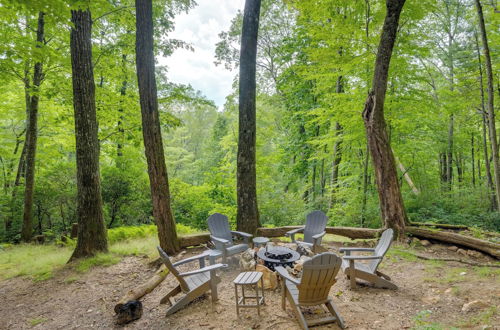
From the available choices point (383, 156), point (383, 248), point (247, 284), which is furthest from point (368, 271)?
point (383, 156)

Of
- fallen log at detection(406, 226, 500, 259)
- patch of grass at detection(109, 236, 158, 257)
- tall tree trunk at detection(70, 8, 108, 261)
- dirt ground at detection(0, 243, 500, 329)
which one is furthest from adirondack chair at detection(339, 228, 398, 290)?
tall tree trunk at detection(70, 8, 108, 261)

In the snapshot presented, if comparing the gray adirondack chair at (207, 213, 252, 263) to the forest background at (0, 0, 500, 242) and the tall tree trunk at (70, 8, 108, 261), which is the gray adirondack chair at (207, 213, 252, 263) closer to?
the tall tree trunk at (70, 8, 108, 261)

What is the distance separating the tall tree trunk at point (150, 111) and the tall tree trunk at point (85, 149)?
131 centimetres

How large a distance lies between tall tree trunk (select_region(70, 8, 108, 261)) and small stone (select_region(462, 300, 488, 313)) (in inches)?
254

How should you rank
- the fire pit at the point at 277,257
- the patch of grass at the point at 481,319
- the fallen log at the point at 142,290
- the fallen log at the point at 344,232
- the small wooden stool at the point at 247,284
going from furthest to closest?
the fallen log at the point at 344,232 < the fire pit at the point at 277,257 < the fallen log at the point at 142,290 < the small wooden stool at the point at 247,284 < the patch of grass at the point at 481,319

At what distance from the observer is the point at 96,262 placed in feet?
16.8


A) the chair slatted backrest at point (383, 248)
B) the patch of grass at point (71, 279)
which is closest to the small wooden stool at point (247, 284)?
the chair slatted backrest at point (383, 248)

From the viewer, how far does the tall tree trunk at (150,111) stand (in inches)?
204

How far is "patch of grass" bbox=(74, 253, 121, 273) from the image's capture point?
4.93 meters

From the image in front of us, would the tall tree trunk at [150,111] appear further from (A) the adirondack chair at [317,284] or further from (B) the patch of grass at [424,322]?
(B) the patch of grass at [424,322]

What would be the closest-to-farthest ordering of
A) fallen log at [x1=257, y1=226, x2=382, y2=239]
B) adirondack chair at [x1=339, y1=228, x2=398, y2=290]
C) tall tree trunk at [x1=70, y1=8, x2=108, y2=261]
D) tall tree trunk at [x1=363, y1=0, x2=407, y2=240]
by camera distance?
adirondack chair at [x1=339, y1=228, x2=398, y2=290] → tall tree trunk at [x1=70, y1=8, x2=108, y2=261] → tall tree trunk at [x1=363, y1=0, x2=407, y2=240] → fallen log at [x1=257, y1=226, x2=382, y2=239]

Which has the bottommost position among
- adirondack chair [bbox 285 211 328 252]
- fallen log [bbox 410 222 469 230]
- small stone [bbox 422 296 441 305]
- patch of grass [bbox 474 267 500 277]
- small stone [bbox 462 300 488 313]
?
small stone [bbox 422 296 441 305]

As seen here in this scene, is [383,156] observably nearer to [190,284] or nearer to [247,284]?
[247,284]

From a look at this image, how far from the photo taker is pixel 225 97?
1144cm
